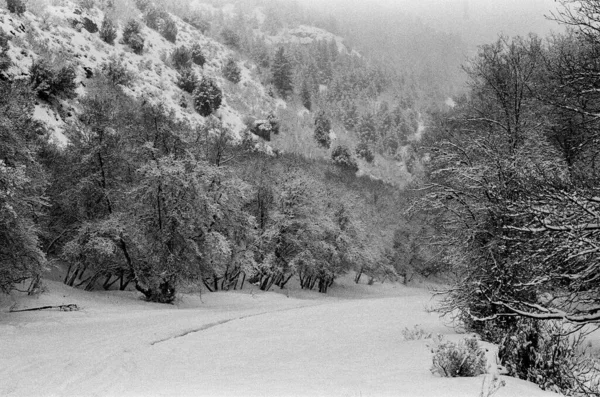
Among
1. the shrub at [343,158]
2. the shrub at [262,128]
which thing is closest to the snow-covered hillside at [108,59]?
the shrub at [262,128]

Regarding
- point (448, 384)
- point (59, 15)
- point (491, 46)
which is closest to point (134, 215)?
→ point (491, 46)

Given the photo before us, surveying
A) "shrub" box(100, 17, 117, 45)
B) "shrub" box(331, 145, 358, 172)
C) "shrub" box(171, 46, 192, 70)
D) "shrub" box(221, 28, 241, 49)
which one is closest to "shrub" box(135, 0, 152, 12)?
"shrub" box(171, 46, 192, 70)

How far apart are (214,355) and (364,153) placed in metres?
94.1

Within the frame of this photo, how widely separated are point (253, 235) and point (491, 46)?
2324cm

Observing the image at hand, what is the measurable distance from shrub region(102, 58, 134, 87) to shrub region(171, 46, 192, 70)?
1980 centimetres

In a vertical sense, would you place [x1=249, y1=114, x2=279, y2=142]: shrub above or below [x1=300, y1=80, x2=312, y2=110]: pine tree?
below

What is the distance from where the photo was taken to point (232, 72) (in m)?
95.2

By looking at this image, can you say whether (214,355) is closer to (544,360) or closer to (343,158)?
(544,360)

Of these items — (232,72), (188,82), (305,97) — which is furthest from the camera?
(305,97)

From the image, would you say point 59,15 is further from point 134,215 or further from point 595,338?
point 595,338

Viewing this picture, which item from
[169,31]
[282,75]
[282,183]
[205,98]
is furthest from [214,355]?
[282,75]

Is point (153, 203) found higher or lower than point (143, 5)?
lower

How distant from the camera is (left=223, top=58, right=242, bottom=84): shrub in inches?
3748

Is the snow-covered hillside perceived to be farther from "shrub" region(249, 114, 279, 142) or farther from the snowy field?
the snowy field
